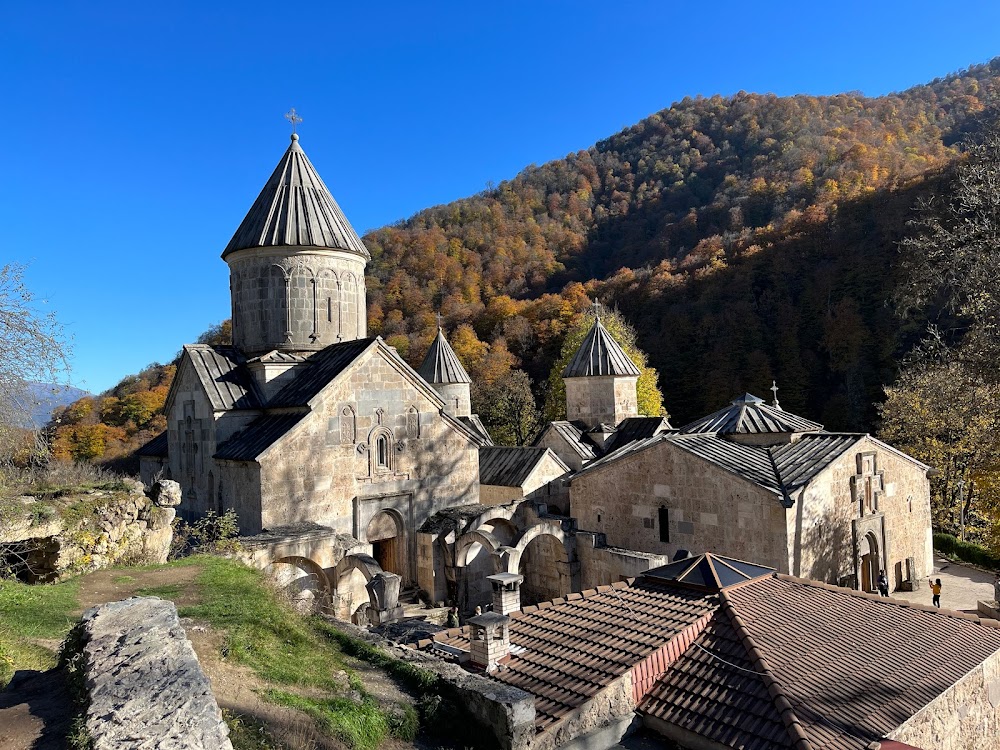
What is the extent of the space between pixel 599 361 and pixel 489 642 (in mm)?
14995

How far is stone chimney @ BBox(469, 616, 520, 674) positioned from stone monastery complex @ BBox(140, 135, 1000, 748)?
2 centimetres

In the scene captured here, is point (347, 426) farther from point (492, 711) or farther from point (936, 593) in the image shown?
point (936, 593)

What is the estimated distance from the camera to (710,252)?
4984 centimetres

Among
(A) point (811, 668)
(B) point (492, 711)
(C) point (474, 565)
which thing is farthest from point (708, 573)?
(C) point (474, 565)

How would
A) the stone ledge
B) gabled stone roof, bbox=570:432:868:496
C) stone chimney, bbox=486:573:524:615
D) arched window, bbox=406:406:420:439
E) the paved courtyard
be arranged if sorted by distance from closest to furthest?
the stone ledge
stone chimney, bbox=486:573:524:615
gabled stone roof, bbox=570:432:868:496
the paved courtyard
arched window, bbox=406:406:420:439

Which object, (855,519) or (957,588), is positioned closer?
(855,519)

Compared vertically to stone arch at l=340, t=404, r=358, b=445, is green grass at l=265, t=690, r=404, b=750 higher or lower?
lower

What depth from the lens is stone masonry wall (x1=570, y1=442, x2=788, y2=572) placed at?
1049cm

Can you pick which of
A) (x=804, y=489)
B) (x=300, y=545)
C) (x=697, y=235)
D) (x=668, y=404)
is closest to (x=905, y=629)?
(x=804, y=489)

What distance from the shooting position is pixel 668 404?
132ft

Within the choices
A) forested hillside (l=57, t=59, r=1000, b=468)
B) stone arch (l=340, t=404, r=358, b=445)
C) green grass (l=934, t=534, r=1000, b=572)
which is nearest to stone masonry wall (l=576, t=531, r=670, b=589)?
stone arch (l=340, t=404, r=358, b=445)

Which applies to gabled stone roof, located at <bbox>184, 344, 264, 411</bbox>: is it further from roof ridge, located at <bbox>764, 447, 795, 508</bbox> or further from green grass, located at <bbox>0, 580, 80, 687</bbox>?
roof ridge, located at <bbox>764, 447, 795, 508</bbox>

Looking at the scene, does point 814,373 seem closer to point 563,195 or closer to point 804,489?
point 804,489

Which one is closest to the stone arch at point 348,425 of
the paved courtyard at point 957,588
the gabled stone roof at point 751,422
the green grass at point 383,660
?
the green grass at point 383,660
